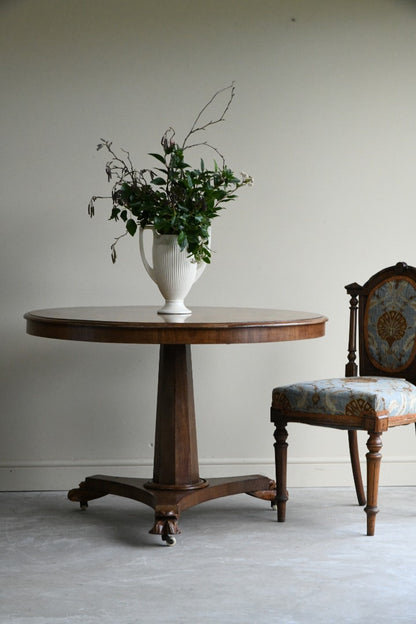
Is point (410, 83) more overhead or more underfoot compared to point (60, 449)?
more overhead

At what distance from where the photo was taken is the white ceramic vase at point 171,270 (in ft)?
10.5

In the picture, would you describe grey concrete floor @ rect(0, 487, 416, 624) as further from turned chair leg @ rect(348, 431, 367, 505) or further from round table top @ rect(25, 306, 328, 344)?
round table top @ rect(25, 306, 328, 344)

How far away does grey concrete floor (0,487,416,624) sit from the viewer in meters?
2.39

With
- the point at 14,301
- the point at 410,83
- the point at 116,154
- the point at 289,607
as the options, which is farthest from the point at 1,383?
the point at 410,83

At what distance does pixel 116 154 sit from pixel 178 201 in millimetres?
865

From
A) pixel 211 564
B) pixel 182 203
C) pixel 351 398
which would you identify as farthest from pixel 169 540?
pixel 182 203

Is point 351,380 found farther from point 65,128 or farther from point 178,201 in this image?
point 65,128

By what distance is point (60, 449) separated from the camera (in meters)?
3.95

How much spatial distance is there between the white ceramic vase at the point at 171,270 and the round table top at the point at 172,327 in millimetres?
98

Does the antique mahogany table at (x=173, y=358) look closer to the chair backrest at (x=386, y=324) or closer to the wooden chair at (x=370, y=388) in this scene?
the wooden chair at (x=370, y=388)

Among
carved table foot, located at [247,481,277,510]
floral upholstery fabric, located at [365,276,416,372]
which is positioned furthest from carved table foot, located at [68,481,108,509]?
floral upholstery fabric, located at [365,276,416,372]

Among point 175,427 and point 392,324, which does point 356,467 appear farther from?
point 175,427

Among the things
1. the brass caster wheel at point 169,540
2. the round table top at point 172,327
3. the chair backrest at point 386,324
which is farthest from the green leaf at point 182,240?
the brass caster wheel at point 169,540

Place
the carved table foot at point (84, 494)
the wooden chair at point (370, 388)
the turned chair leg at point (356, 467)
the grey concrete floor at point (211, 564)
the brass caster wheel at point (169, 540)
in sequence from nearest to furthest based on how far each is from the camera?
1. the grey concrete floor at point (211, 564)
2. the brass caster wheel at point (169, 540)
3. the wooden chair at point (370, 388)
4. the carved table foot at point (84, 494)
5. the turned chair leg at point (356, 467)
